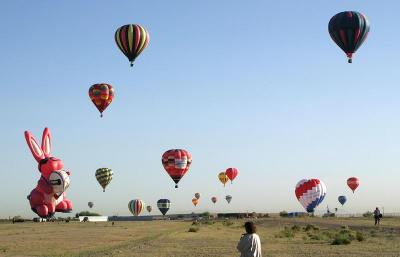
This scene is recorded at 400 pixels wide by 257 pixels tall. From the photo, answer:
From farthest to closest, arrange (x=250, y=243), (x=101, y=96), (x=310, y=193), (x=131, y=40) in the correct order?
(x=310, y=193)
(x=101, y=96)
(x=131, y=40)
(x=250, y=243)

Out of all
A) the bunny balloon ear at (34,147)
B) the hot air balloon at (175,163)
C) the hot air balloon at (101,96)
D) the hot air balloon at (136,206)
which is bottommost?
the hot air balloon at (136,206)

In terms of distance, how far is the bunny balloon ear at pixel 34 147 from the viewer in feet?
237

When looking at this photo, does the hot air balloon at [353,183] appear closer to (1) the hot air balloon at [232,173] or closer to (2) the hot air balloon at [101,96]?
(1) the hot air balloon at [232,173]

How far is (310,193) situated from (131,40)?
27.9 meters

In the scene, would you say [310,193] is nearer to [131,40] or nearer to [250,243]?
[131,40]

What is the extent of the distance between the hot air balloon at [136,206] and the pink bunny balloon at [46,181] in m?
29.5

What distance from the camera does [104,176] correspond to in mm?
94812

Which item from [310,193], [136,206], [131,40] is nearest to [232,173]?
[136,206]

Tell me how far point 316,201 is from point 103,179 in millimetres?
37490

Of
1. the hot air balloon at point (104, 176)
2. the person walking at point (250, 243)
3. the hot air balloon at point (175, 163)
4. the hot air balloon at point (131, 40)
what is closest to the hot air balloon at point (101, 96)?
the hot air balloon at point (175, 163)

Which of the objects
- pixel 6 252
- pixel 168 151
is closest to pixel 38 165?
pixel 168 151

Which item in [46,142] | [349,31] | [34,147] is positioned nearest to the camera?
[349,31]

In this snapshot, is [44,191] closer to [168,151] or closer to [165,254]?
[168,151]

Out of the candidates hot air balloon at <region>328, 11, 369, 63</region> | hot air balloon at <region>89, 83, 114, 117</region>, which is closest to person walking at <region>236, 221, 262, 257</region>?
hot air balloon at <region>328, 11, 369, 63</region>
